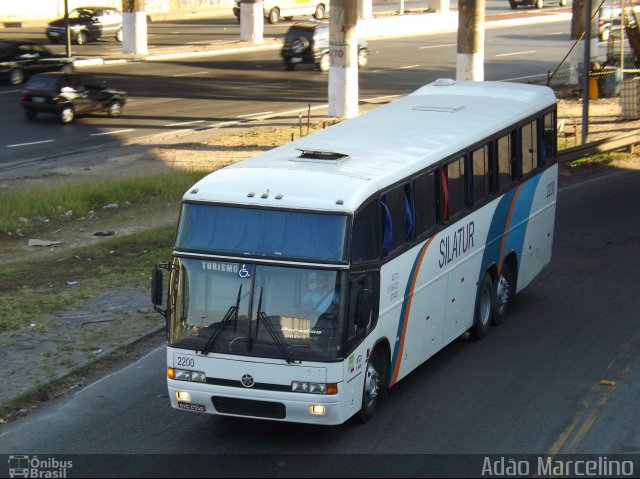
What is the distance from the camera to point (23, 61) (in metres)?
42.4

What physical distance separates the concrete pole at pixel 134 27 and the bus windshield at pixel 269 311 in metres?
41.5

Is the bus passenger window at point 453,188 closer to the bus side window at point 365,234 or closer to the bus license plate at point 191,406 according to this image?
the bus side window at point 365,234

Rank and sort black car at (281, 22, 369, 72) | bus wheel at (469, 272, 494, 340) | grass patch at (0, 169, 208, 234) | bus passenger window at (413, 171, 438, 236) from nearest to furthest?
bus passenger window at (413, 171, 438, 236) → bus wheel at (469, 272, 494, 340) → grass patch at (0, 169, 208, 234) → black car at (281, 22, 369, 72)

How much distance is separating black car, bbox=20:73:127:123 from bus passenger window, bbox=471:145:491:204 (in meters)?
22.3

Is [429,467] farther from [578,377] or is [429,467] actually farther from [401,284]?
[578,377]

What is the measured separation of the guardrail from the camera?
27.5m

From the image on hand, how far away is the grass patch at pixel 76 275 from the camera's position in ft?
54.3

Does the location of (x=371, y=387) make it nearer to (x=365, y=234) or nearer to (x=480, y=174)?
(x=365, y=234)

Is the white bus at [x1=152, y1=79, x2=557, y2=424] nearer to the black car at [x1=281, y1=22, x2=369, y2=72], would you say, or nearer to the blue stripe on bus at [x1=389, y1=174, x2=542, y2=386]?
the blue stripe on bus at [x1=389, y1=174, x2=542, y2=386]

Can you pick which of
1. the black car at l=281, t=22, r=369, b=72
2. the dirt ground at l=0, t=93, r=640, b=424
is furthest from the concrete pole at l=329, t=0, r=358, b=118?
the black car at l=281, t=22, r=369, b=72

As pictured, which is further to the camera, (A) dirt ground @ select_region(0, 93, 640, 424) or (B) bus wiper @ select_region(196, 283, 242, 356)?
(A) dirt ground @ select_region(0, 93, 640, 424)

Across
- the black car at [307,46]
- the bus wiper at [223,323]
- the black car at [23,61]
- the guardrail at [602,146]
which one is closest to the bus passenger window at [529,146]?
the bus wiper at [223,323]

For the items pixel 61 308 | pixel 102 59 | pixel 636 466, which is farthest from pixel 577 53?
pixel 636 466

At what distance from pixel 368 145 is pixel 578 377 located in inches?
154
